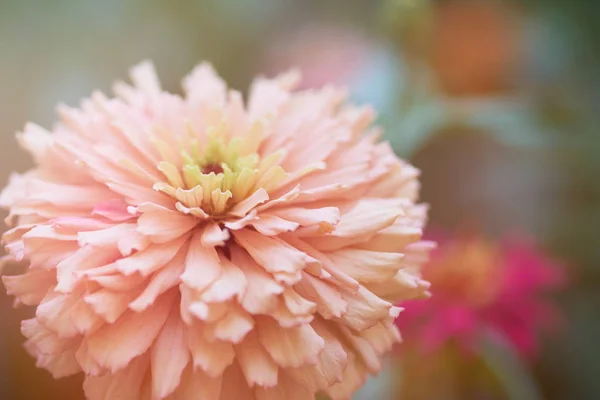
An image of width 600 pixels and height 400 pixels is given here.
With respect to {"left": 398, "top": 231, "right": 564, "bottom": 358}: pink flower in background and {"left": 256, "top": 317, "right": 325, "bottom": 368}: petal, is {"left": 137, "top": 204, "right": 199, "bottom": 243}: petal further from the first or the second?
{"left": 398, "top": 231, "right": 564, "bottom": 358}: pink flower in background

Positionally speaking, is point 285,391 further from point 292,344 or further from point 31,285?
point 31,285

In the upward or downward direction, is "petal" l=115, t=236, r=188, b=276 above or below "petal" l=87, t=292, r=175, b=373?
above

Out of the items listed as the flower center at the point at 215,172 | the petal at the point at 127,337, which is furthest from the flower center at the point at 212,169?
the petal at the point at 127,337

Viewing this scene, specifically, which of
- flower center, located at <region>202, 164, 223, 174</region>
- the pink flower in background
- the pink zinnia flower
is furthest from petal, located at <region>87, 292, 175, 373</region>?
the pink flower in background

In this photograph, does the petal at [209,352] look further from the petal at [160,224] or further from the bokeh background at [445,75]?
the bokeh background at [445,75]

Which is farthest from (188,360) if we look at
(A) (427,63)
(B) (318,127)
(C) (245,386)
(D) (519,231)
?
(D) (519,231)

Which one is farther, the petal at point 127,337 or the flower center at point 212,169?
the flower center at point 212,169

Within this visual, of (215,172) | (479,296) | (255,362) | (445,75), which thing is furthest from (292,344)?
(445,75)
